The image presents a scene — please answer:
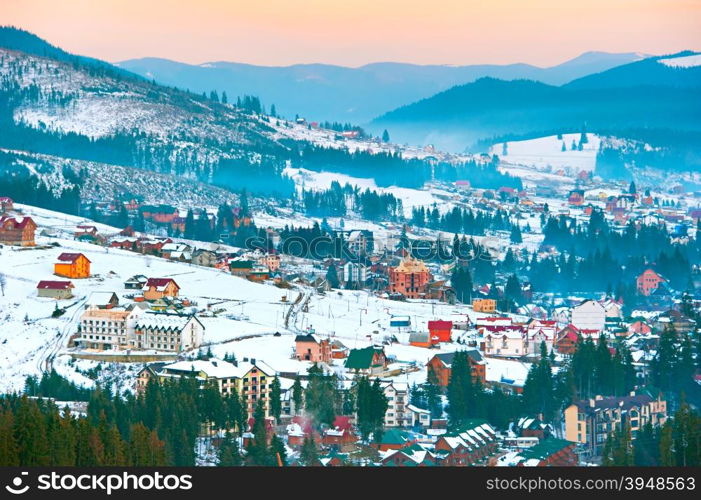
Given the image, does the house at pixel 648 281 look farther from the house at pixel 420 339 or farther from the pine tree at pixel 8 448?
the pine tree at pixel 8 448

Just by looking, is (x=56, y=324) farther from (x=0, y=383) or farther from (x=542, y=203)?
(x=542, y=203)

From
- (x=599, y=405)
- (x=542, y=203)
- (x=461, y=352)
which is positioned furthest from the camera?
(x=542, y=203)

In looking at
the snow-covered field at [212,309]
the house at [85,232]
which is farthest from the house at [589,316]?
the house at [85,232]

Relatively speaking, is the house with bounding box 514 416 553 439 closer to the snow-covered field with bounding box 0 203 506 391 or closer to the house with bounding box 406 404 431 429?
the house with bounding box 406 404 431 429

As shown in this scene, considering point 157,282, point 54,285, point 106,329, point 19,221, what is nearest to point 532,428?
point 106,329

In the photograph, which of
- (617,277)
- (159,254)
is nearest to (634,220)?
(617,277)

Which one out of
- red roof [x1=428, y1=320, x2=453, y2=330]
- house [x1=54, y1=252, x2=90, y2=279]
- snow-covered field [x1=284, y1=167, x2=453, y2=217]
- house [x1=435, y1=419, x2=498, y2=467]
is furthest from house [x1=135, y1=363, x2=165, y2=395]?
snow-covered field [x1=284, y1=167, x2=453, y2=217]

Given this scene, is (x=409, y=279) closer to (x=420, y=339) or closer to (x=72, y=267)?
(x=420, y=339)

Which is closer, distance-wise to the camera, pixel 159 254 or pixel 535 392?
pixel 535 392

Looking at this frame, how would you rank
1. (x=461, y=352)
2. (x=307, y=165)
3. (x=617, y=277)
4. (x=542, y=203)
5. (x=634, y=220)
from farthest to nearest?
(x=307, y=165), (x=542, y=203), (x=634, y=220), (x=617, y=277), (x=461, y=352)
